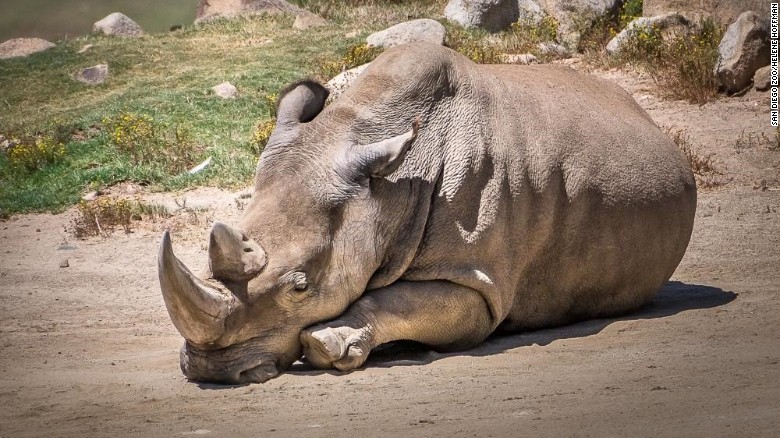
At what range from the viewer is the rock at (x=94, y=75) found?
781 inches

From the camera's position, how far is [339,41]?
827 inches

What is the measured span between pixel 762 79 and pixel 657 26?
107 inches

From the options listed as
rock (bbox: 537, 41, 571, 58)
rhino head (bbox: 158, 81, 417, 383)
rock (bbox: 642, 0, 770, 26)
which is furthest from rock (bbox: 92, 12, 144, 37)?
rhino head (bbox: 158, 81, 417, 383)

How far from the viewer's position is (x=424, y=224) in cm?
707

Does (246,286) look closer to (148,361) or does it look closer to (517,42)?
(148,361)

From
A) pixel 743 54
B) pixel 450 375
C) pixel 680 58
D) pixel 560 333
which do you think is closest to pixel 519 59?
pixel 680 58

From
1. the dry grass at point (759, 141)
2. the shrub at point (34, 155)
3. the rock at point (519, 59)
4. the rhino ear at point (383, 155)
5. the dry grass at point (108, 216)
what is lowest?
the dry grass at point (108, 216)

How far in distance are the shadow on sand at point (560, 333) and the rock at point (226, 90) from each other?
374 inches

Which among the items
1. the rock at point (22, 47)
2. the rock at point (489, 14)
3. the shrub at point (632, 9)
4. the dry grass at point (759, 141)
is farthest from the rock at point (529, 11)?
the rock at point (22, 47)

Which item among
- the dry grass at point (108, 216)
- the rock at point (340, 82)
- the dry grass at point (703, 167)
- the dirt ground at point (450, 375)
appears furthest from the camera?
the rock at point (340, 82)

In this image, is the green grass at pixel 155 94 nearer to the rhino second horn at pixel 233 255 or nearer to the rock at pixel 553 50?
the rock at pixel 553 50

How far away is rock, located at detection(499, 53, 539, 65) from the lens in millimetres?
17844

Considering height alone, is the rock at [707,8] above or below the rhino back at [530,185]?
above

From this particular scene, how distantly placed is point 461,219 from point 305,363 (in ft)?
4.18
